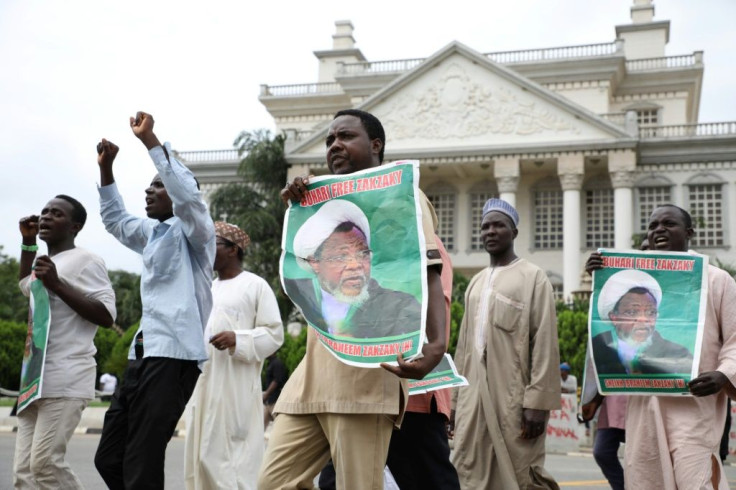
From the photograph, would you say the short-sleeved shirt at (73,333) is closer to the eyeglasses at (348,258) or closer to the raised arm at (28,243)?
the raised arm at (28,243)

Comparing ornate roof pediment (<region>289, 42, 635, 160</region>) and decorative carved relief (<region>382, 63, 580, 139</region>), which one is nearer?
ornate roof pediment (<region>289, 42, 635, 160</region>)

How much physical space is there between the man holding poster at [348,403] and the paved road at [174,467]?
175 inches

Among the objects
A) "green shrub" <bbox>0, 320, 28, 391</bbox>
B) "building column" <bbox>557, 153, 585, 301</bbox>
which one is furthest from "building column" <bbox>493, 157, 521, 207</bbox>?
"green shrub" <bbox>0, 320, 28, 391</bbox>

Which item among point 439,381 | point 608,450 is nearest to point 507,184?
point 608,450

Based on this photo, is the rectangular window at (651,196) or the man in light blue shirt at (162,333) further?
the rectangular window at (651,196)

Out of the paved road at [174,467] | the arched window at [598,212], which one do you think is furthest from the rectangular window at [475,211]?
the paved road at [174,467]

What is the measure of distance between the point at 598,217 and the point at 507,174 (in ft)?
15.6

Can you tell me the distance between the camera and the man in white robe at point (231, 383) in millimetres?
5840

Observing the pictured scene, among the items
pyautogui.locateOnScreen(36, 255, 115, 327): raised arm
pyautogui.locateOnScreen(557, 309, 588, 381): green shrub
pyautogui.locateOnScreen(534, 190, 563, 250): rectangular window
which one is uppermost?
pyautogui.locateOnScreen(534, 190, 563, 250): rectangular window

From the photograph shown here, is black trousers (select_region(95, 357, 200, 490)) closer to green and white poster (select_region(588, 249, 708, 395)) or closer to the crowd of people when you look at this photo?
the crowd of people

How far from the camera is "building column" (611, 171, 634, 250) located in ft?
110

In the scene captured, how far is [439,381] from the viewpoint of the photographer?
423 cm

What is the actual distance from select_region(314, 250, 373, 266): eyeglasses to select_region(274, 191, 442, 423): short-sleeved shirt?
0.22 metres

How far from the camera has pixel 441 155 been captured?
117 feet
